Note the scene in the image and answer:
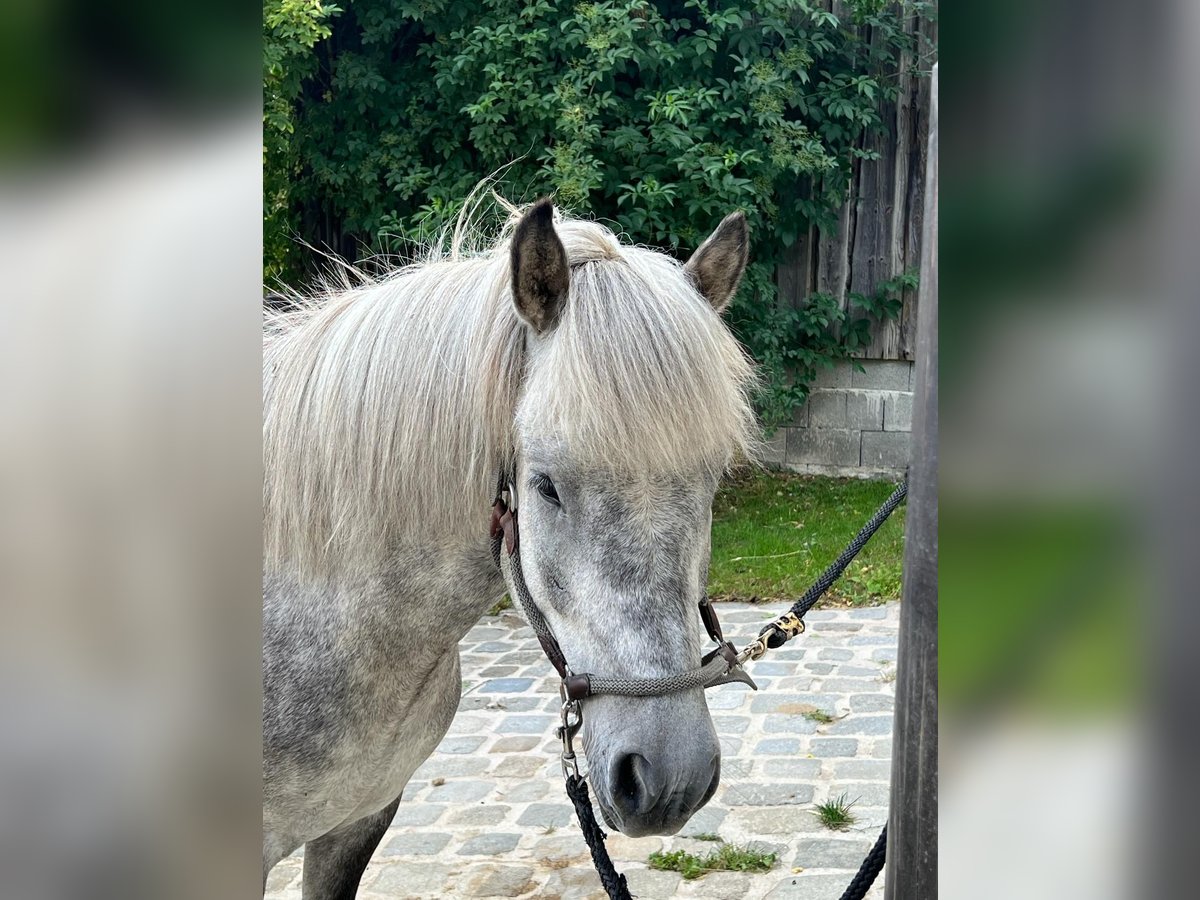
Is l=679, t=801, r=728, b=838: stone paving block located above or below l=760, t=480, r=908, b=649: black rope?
below

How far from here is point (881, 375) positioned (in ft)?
23.4

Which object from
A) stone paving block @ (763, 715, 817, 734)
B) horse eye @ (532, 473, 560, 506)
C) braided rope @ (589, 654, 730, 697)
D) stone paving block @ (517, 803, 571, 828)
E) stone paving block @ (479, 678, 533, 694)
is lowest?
stone paving block @ (479, 678, 533, 694)

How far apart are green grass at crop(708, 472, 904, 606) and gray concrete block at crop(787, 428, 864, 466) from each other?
146 millimetres

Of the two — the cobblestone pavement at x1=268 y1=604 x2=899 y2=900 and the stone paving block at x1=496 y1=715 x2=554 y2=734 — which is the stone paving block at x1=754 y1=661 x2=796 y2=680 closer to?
the cobblestone pavement at x1=268 y1=604 x2=899 y2=900

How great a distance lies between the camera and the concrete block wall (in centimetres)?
709

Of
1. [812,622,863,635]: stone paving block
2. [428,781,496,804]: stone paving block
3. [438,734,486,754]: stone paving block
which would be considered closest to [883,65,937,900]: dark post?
[428,781,496,804]: stone paving block

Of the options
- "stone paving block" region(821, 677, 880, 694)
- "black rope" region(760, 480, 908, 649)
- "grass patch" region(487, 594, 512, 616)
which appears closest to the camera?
"black rope" region(760, 480, 908, 649)

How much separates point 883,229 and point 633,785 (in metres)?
6.15

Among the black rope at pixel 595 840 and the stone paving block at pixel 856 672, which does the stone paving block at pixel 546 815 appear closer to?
the stone paving block at pixel 856 672

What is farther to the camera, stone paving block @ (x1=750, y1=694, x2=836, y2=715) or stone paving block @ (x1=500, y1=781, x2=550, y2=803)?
stone paving block @ (x1=750, y1=694, x2=836, y2=715)

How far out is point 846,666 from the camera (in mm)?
4594

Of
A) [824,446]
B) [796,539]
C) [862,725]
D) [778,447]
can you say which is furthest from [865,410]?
[862,725]

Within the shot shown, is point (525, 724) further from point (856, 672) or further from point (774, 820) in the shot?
point (856, 672)
